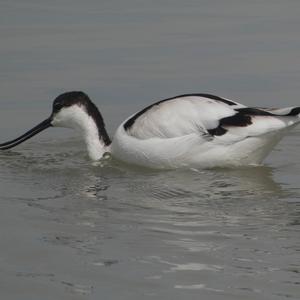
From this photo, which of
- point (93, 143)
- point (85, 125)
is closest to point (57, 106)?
point (85, 125)

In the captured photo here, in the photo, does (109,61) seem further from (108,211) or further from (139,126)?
(108,211)

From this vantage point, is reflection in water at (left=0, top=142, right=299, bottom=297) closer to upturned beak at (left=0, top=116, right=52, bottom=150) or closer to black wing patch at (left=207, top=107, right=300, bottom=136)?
upturned beak at (left=0, top=116, right=52, bottom=150)

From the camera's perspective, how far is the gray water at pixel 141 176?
263 inches

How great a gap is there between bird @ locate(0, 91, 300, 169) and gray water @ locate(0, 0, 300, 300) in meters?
0.14

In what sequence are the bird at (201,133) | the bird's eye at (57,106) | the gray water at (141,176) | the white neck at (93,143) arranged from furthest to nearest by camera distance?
the bird's eye at (57,106)
the white neck at (93,143)
the bird at (201,133)
the gray water at (141,176)

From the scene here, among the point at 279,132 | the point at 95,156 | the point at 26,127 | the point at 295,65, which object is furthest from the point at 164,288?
the point at 295,65

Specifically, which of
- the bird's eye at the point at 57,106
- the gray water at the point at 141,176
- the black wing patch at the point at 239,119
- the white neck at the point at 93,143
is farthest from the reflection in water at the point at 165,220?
the bird's eye at the point at 57,106

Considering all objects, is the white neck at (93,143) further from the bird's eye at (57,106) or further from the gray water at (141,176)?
the bird's eye at (57,106)

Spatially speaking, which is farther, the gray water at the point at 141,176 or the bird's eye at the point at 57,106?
the bird's eye at the point at 57,106

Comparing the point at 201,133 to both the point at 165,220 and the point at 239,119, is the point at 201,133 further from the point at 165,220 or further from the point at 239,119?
the point at 165,220

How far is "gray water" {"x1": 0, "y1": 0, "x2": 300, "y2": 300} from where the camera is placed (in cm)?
668

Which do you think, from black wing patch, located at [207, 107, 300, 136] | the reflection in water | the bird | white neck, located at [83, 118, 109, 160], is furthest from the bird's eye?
black wing patch, located at [207, 107, 300, 136]

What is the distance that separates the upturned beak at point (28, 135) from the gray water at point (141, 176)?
0.52 feet

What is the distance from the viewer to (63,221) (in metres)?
8.14
